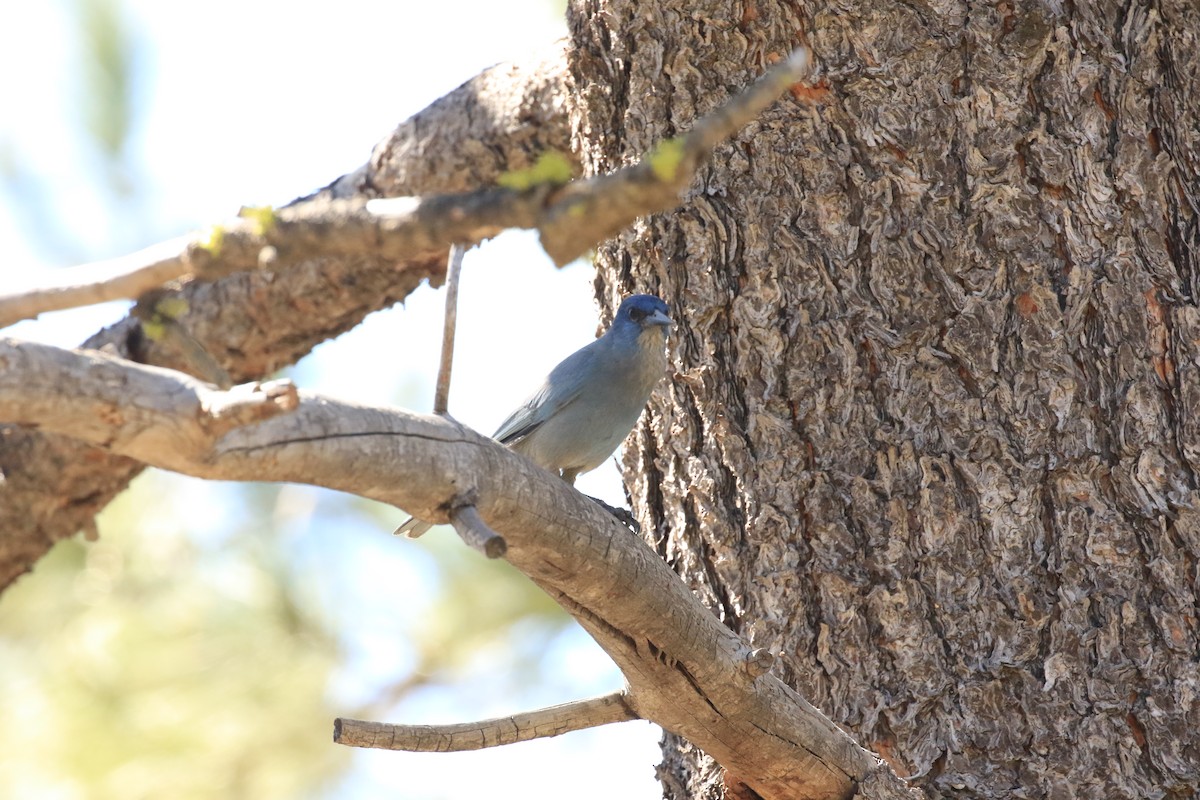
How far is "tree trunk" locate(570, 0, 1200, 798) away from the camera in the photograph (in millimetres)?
2969

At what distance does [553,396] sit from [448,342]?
6.62ft

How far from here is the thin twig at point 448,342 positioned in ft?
7.38

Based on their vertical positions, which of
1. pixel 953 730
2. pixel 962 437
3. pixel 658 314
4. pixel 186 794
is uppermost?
pixel 186 794

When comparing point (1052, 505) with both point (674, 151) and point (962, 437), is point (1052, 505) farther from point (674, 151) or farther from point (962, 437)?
point (674, 151)

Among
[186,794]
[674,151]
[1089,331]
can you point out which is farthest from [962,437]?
[186,794]

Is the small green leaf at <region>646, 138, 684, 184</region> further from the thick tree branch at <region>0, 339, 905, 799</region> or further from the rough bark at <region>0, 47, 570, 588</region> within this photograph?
the rough bark at <region>0, 47, 570, 588</region>

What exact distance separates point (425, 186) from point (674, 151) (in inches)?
147

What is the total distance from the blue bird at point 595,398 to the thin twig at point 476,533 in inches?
64.9

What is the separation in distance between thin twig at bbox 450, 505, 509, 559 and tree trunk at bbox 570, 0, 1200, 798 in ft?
4.66

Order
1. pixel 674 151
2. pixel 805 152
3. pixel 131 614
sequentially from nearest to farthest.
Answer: pixel 674 151 → pixel 805 152 → pixel 131 614

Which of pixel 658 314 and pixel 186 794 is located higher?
pixel 186 794

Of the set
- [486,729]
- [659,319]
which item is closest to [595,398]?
[659,319]

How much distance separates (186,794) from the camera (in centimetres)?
626

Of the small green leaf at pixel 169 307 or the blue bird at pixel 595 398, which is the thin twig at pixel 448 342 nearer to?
the small green leaf at pixel 169 307
